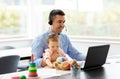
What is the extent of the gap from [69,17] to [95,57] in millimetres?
3260

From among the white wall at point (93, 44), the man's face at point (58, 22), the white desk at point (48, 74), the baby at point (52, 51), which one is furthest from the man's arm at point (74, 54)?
the white wall at point (93, 44)

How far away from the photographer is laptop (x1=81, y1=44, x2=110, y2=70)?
2.24 meters

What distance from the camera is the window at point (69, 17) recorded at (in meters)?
5.00

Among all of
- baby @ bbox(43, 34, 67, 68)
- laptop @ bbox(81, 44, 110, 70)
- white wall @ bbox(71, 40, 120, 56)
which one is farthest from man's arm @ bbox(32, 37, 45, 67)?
white wall @ bbox(71, 40, 120, 56)

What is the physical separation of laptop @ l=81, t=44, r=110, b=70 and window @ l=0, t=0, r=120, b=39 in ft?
8.44

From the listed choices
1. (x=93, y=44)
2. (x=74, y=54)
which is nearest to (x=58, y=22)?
(x=74, y=54)

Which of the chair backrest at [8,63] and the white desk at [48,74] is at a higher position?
the white desk at [48,74]

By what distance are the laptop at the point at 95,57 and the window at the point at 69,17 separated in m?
2.57

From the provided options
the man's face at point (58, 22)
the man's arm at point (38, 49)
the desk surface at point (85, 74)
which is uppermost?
the man's face at point (58, 22)

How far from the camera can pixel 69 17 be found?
18.1 ft

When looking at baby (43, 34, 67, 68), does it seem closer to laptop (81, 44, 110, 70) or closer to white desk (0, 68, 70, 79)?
white desk (0, 68, 70, 79)

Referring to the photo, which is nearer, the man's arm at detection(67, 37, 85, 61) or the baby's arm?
the baby's arm

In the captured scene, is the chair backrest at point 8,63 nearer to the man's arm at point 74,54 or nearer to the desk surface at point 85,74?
the man's arm at point 74,54

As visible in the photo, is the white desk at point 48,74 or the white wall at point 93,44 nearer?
the white desk at point 48,74
